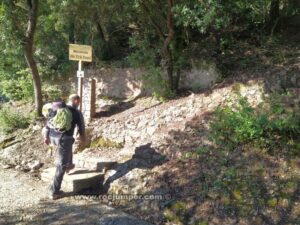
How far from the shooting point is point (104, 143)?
823 cm

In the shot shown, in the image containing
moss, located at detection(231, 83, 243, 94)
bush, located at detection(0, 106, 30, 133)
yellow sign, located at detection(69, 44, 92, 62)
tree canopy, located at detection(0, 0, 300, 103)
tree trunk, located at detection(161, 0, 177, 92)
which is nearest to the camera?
moss, located at detection(231, 83, 243, 94)

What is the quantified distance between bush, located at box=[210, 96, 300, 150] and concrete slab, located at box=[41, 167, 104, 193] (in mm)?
2170

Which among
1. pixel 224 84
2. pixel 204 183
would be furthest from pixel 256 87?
pixel 204 183

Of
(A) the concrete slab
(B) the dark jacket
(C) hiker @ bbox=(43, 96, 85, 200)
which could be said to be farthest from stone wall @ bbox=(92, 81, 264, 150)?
(C) hiker @ bbox=(43, 96, 85, 200)

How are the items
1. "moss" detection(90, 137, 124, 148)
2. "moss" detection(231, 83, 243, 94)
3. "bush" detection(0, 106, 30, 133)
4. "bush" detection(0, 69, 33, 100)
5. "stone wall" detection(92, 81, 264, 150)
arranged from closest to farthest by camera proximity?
"stone wall" detection(92, 81, 264, 150) → "moss" detection(231, 83, 243, 94) → "moss" detection(90, 137, 124, 148) → "bush" detection(0, 106, 30, 133) → "bush" detection(0, 69, 33, 100)

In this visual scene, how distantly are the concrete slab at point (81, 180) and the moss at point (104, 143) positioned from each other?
1137 millimetres

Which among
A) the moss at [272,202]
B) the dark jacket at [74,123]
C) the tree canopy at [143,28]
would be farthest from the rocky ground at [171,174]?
the tree canopy at [143,28]

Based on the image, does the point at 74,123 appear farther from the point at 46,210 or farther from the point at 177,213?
the point at 177,213

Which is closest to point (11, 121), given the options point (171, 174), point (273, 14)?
point (171, 174)

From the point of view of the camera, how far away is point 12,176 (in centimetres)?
761

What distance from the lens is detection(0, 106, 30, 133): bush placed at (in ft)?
32.6

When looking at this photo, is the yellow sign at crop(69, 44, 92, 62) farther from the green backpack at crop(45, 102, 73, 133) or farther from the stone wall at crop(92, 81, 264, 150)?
the green backpack at crop(45, 102, 73, 133)

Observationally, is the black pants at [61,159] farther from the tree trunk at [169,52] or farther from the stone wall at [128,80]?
the stone wall at [128,80]

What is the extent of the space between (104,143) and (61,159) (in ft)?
5.93
